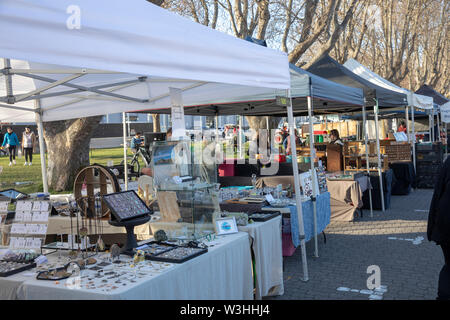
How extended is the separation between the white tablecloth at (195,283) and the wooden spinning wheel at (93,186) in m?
0.89

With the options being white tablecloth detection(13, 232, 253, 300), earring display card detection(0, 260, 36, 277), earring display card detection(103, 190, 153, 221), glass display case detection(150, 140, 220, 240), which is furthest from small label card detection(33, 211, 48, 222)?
glass display case detection(150, 140, 220, 240)

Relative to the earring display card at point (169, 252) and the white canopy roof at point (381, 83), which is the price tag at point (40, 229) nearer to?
Result: the earring display card at point (169, 252)

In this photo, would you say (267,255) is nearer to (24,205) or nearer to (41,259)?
(41,259)

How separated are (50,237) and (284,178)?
13.3 ft

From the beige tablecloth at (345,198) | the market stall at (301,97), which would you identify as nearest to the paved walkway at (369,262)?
the beige tablecloth at (345,198)

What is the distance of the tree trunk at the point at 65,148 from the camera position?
10078 millimetres

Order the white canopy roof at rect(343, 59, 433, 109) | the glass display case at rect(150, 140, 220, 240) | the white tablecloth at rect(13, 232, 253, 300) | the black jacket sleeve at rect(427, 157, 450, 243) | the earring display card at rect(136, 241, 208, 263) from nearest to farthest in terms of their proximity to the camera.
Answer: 1. the white tablecloth at rect(13, 232, 253, 300)
2. the earring display card at rect(136, 241, 208, 263)
3. the black jacket sleeve at rect(427, 157, 450, 243)
4. the glass display case at rect(150, 140, 220, 240)
5. the white canopy roof at rect(343, 59, 433, 109)

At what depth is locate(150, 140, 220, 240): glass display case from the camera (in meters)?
3.49

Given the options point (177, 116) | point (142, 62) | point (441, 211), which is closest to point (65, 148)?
point (177, 116)

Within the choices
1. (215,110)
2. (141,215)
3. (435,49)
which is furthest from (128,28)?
(435,49)

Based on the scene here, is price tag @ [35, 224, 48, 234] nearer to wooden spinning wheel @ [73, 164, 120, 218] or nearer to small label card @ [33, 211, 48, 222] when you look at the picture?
small label card @ [33, 211, 48, 222]

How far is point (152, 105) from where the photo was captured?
545 cm

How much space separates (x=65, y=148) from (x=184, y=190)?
748 centimetres

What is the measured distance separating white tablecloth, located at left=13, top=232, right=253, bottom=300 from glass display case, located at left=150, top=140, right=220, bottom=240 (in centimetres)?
27
